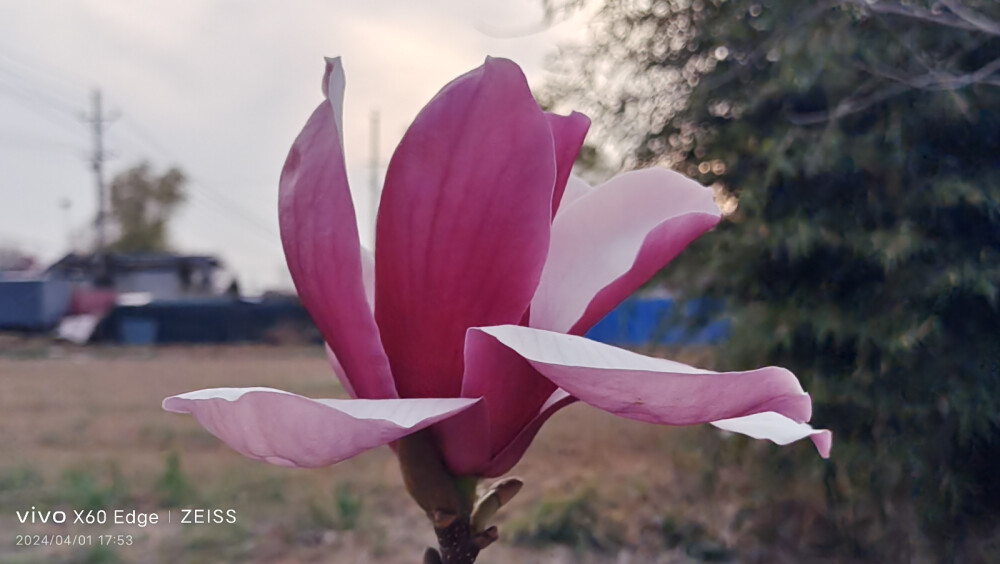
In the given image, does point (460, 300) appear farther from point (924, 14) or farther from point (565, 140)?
point (924, 14)

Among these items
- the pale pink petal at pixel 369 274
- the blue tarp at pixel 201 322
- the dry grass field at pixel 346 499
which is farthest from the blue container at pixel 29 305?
the pale pink petal at pixel 369 274

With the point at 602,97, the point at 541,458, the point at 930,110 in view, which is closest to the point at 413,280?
the point at 930,110

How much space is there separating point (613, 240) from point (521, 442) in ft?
0.21

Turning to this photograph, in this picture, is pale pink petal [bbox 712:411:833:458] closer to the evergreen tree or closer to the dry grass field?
the evergreen tree

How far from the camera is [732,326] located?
5.25 feet

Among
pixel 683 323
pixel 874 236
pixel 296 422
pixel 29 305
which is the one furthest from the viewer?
pixel 29 305

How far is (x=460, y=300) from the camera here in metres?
0.19

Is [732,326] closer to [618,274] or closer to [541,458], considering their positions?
[541,458]

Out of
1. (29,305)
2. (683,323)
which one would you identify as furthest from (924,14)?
(29,305)

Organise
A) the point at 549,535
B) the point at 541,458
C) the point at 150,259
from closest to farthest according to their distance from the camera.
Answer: the point at 549,535 → the point at 541,458 → the point at 150,259

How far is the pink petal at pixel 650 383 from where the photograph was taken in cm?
15

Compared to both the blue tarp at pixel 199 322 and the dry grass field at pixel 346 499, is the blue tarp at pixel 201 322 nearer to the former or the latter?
the blue tarp at pixel 199 322

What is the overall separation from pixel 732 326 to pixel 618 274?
4.83 ft

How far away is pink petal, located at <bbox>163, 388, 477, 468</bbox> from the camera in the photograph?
146mm
